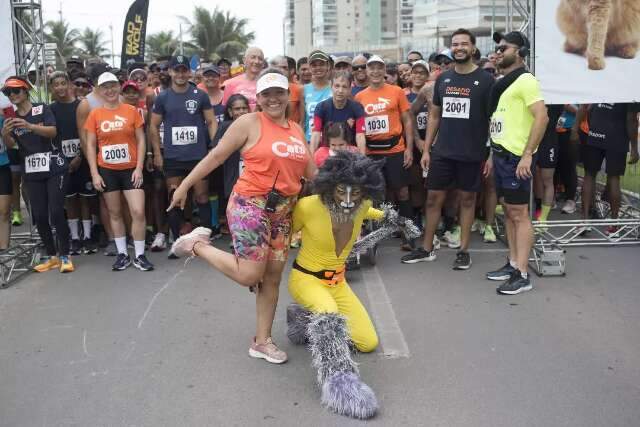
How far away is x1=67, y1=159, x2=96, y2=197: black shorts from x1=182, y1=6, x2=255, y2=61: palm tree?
4412cm

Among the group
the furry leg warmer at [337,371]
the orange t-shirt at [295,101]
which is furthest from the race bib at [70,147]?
the furry leg warmer at [337,371]

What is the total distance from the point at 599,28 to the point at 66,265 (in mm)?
5964

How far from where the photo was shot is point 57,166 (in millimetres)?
6773

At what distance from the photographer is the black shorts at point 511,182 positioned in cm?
571

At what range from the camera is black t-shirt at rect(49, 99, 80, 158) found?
7.18 m

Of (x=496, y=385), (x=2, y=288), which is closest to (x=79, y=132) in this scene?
(x=2, y=288)

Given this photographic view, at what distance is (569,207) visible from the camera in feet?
28.9

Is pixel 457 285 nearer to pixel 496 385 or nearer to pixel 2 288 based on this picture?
pixel 496 385

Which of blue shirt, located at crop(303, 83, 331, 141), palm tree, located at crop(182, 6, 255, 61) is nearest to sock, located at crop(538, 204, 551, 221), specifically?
blue shirt, located at crop(303, 83, 331, 141)

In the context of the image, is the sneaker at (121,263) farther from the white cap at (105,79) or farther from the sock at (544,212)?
the sock at (544,212)

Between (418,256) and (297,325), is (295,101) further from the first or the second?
(297,325)

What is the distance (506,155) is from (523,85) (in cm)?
62

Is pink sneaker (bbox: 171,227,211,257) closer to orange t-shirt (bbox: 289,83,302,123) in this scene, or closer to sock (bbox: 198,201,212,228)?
sock (bbox: 198,201,212,228)

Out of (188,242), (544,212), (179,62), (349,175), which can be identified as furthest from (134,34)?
(349,175)
